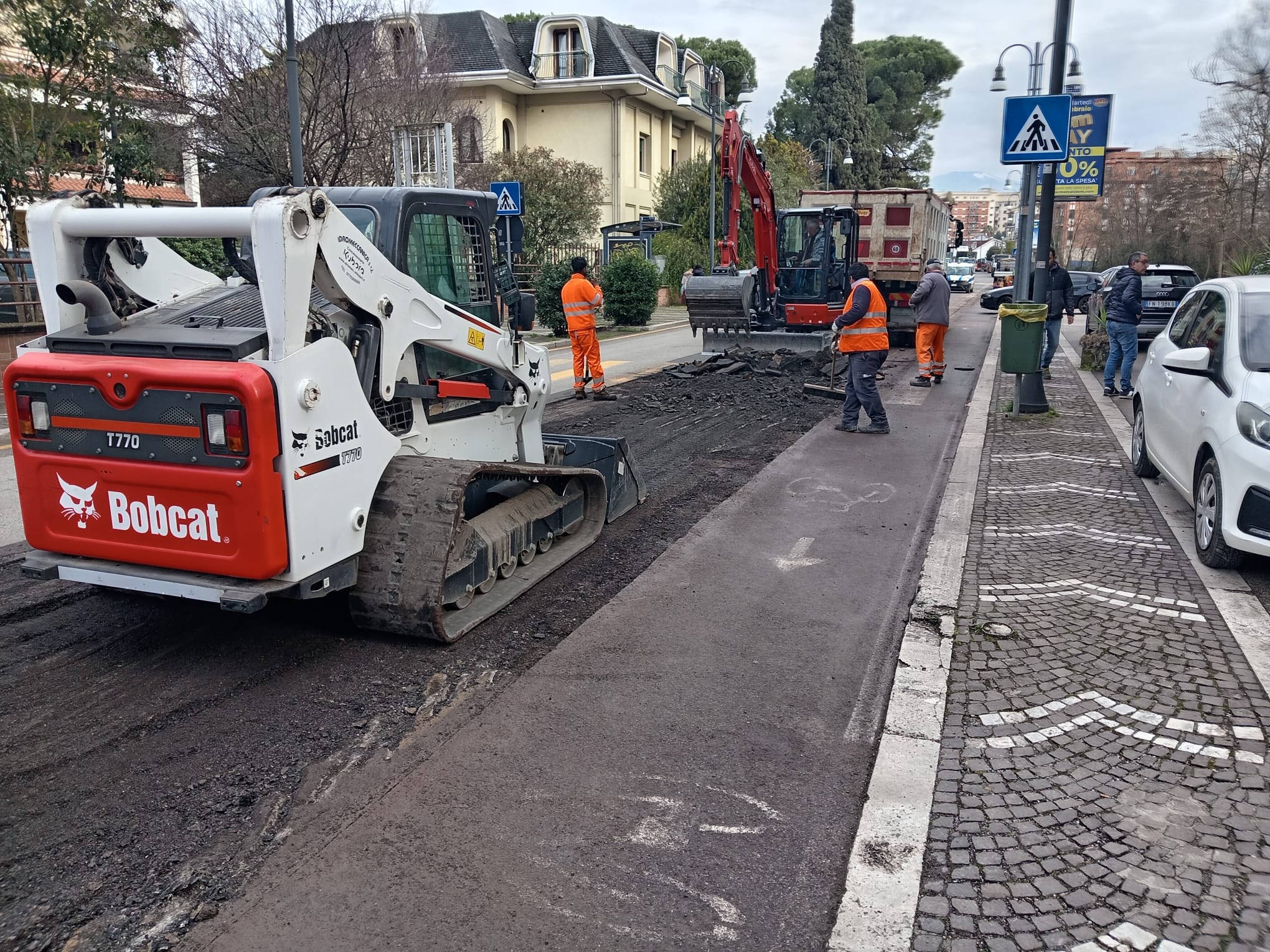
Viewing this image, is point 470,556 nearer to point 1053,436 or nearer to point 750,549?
point 750,549

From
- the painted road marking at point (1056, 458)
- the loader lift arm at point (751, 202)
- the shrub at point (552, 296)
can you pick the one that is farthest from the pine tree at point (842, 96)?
the painted road marking at point (1056, 458)

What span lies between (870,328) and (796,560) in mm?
4893

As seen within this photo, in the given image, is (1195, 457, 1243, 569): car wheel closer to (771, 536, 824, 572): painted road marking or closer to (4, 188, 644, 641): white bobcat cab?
(771, 536, 824, 572): painted road marking

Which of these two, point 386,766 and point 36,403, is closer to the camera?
point 386,766

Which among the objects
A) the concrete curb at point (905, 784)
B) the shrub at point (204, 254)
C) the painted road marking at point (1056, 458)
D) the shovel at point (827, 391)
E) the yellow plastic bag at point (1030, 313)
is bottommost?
the concrete curb at point (905, 784)

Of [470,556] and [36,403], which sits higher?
[36,403]

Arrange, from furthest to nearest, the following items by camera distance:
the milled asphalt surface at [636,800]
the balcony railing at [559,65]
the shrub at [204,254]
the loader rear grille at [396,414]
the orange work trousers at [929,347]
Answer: the balcony railing at [559,65] → the shrub at [204,254] → the orange work trousers at [929,347] → the loader rear grille at [396,414] → the milled asphalt surface at [636,800]

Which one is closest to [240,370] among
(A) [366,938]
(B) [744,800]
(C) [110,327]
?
(C) [110,327]

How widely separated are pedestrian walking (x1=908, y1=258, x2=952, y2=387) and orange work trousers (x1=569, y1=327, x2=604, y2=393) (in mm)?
4741

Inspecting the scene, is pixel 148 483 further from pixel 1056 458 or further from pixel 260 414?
pixel 1056 458

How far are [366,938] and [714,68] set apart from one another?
87.4 ft

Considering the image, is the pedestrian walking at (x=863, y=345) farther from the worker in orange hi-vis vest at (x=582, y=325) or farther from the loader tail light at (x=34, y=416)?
the loader tail light at (x=34, y=416)

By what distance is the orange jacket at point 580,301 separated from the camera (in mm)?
12930

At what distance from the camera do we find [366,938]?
9.43ft
